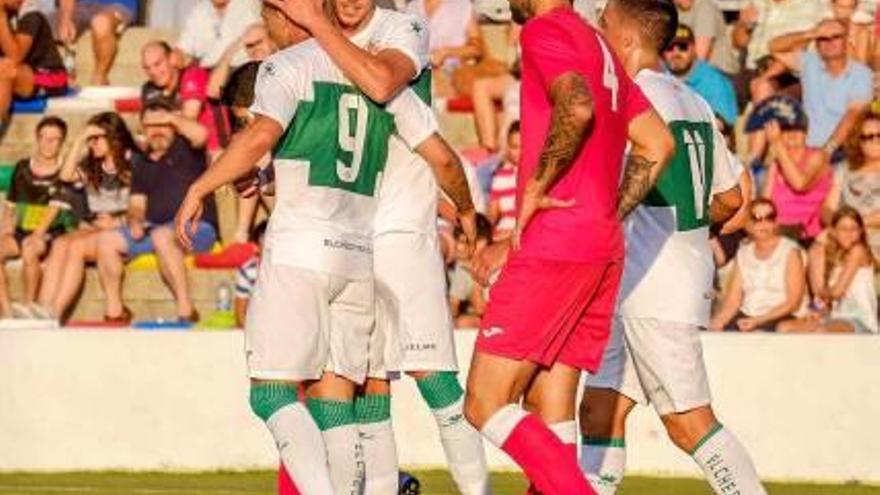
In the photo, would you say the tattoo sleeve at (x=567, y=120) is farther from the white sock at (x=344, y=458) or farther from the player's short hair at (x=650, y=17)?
the white sock at (x=344, y=458)

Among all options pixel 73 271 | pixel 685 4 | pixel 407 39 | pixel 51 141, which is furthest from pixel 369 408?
pixel 685 4

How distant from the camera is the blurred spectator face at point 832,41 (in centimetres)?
2098

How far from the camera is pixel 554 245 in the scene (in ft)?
35.4

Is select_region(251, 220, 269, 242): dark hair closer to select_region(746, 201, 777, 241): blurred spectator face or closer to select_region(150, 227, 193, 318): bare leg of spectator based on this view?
select_region(150, 227, 193, 318): bare leg of spectator

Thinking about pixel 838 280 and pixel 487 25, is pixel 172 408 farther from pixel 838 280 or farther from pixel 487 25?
pixel 487 25

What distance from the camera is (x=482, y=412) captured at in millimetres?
10781

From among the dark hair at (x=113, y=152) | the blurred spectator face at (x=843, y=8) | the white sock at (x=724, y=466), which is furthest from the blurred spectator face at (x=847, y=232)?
the white sock at (x=724, y=466)

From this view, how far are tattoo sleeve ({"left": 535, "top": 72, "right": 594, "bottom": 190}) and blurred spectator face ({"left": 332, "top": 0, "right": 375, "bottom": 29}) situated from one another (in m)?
1.68

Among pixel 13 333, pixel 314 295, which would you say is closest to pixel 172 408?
pixel 13 333

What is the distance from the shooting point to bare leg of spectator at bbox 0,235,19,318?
2073cm

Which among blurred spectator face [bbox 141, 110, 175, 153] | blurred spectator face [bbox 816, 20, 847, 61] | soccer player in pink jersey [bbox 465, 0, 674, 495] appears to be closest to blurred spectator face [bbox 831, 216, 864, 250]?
blurred spectator face [bbox 816, 20, 847, 61]

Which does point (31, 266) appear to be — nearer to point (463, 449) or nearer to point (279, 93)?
point (463, 449)

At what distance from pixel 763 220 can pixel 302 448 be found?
314 inches

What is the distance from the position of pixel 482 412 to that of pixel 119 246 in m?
10.4
